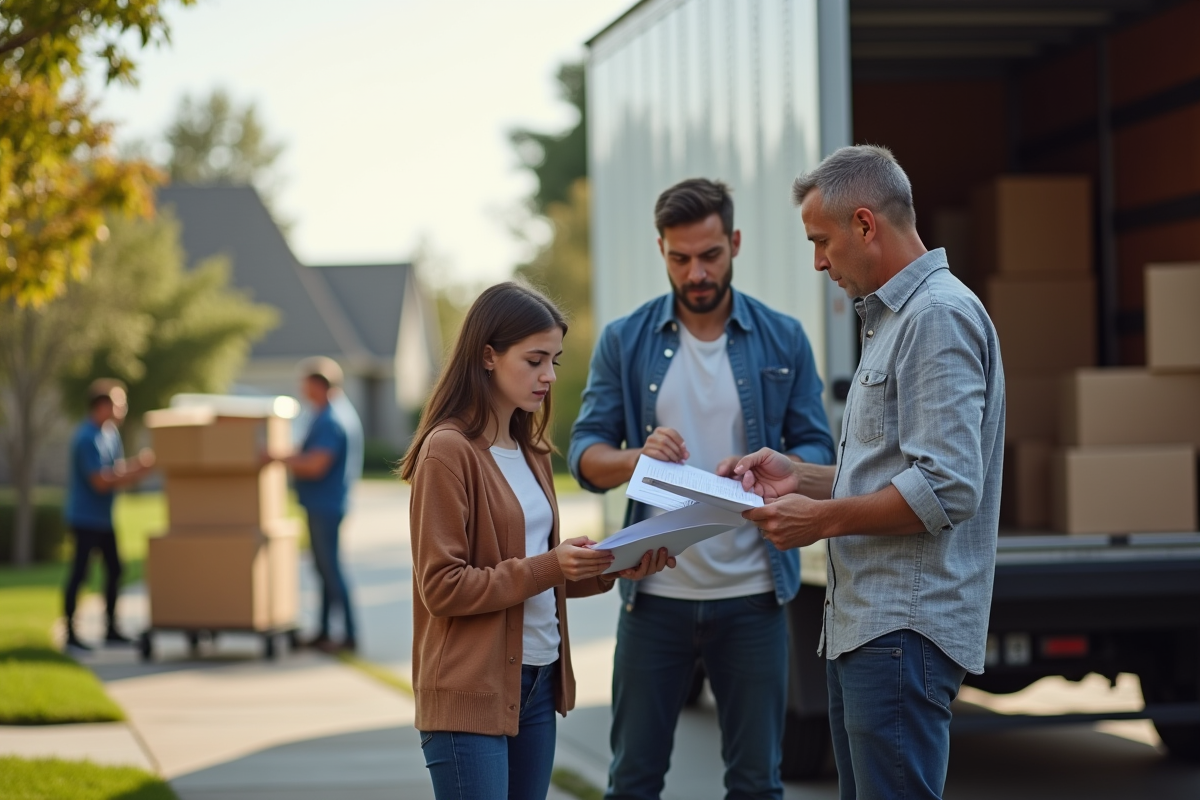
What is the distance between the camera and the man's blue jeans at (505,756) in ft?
9.68

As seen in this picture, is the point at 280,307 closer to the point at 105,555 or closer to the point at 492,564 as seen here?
the point at 105,555

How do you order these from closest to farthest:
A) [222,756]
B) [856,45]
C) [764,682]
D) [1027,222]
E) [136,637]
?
[764,682] < [222,756] < [1027,222] < [856,45] < [136,637]

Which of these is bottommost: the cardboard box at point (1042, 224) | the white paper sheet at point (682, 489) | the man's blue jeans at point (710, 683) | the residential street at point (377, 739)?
the residential street at point (377, 739)

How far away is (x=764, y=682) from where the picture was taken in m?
3.81

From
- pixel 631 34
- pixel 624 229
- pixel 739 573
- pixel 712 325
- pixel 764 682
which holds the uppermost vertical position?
pixel 631 34

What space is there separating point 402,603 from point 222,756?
6.30 m

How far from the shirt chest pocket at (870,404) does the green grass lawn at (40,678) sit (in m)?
3.78

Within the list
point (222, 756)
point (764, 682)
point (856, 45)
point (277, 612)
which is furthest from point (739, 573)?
point (277, 612)

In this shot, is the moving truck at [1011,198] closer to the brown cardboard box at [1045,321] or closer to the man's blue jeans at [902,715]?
the brown cardboard box at [1045,321]

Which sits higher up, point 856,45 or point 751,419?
point 856,45

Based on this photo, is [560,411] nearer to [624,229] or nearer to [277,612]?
[277,612]

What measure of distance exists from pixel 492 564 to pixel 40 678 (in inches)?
219

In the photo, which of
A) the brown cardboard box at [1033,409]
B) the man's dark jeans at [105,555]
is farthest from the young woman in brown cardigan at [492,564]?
the man's dark jeans at [105,555]

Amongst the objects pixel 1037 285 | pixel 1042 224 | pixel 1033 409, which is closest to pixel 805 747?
pixel 1033 409
